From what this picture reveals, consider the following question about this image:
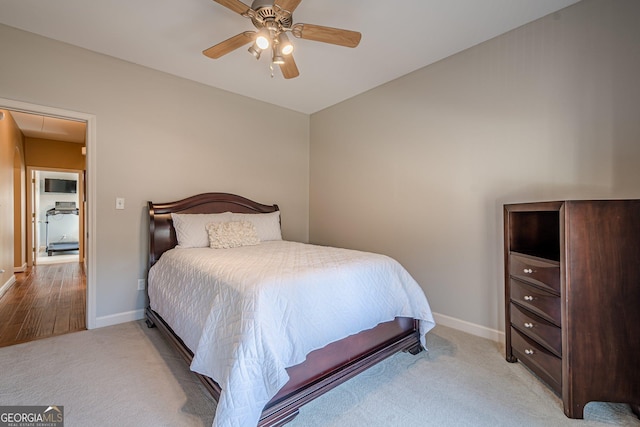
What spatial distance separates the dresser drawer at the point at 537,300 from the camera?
1654mm

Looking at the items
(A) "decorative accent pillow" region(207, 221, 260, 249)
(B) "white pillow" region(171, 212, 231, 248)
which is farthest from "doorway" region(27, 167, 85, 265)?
(A) "decorative accent pillow" region(207, 221, 260, 249)

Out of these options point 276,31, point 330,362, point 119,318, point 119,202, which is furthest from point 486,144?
point 119,318

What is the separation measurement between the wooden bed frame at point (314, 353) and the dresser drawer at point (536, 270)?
843 millimetres

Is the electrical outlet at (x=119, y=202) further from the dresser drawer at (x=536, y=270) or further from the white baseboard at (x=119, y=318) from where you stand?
the dresser drawer at (x=536, y=270)

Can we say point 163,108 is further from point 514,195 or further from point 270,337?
point 514,195

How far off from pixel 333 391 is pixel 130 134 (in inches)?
118

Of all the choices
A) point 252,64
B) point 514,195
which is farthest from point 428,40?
point 252,64

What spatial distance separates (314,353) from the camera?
64.1 inches

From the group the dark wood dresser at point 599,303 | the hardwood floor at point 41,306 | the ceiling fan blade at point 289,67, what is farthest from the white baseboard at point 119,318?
the dark wood dresser at point 599,303

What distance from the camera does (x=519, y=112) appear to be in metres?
2.28

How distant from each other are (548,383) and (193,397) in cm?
216

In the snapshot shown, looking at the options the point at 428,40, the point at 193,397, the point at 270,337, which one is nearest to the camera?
the point at 270,337

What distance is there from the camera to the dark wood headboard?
287 centimetres

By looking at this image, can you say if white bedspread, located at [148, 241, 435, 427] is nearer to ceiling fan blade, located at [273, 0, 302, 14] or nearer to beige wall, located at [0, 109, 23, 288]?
ceiling fan blade, located at [273, 0, 302, 14]
